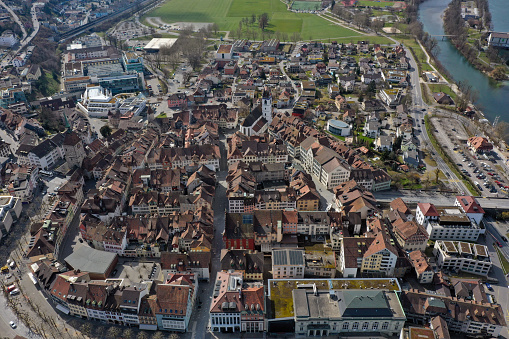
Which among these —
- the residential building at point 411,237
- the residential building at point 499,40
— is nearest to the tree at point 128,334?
the residential building at point 411,237

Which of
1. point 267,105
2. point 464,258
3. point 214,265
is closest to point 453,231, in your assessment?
point 464,258

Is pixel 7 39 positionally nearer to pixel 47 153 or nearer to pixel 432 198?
pixel 47 153

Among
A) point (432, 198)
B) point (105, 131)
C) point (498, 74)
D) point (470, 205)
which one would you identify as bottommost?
point (105, 131)

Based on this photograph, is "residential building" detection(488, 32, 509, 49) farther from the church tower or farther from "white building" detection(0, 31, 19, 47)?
"white building" detection(0, 31, 19, 47)

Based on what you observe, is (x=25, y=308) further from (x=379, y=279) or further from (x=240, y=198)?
(x=379, y=279)

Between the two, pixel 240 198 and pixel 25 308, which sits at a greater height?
pixel 240 198

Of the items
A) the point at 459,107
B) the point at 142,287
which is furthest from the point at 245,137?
the point at 459,107
